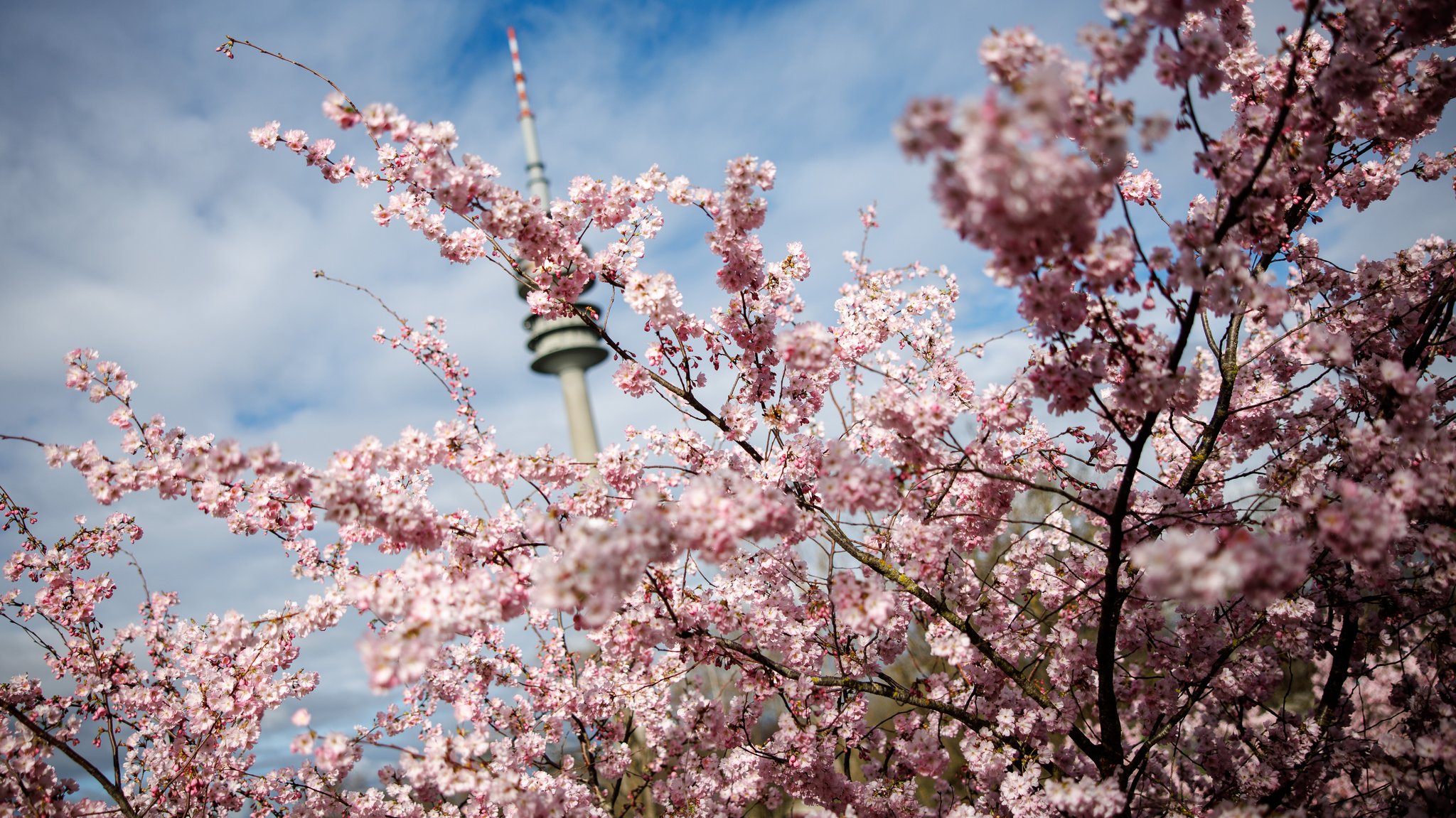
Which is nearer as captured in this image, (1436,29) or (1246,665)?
(1436,29)

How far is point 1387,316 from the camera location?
4484 millimetres

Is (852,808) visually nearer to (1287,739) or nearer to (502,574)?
(1287,739)

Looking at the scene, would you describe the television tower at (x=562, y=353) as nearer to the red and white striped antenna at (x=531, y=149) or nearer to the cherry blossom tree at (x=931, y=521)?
the red and white striped antenna at (x=531, y=149)

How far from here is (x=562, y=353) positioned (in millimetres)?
48844

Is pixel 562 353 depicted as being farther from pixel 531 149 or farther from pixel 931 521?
pixel 931 521

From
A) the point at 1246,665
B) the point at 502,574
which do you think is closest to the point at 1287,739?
the point at 1246,665

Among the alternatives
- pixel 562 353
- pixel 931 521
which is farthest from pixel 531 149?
pixel 931 521

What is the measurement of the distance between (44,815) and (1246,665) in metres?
7.94

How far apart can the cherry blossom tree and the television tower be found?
140 feet

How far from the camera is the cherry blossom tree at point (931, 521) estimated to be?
109 inches

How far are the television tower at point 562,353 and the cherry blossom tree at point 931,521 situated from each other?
4255cm

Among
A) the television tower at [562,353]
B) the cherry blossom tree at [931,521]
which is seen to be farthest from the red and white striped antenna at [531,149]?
the cherry blossom tree at [931,521]

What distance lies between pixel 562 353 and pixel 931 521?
46172 millimetres

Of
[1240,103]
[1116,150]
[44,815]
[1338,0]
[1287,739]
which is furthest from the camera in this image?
[1287,739]
